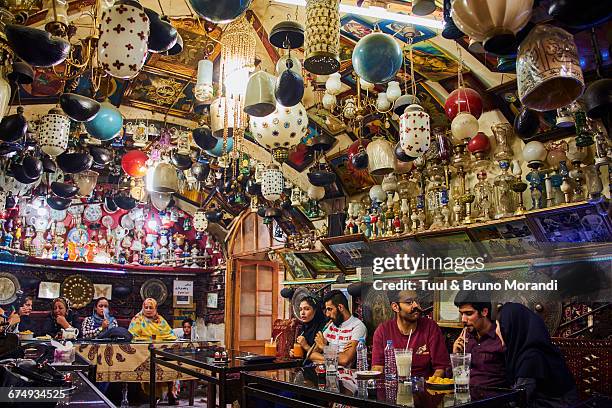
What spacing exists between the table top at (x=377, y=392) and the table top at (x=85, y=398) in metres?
1.01

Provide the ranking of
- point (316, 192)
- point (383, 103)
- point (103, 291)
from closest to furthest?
point (383, 103), point (316, 192), point (103, 291)

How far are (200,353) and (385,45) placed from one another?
11.8ft

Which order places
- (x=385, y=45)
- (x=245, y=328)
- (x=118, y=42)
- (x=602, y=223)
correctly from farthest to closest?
(x=245, y=328), (x=602, y=223), (x=385, y=45), (x=118, y=42)

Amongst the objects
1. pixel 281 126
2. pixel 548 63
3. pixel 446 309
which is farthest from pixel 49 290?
pixel 548 63

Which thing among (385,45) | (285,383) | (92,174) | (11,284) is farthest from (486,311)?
(11,284)

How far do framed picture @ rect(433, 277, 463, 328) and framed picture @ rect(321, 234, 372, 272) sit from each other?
122 cm

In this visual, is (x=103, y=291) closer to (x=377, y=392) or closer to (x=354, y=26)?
(x=354, y=26)

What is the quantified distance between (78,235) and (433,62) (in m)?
8.58

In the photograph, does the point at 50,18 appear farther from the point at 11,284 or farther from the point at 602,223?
the point at 11,284

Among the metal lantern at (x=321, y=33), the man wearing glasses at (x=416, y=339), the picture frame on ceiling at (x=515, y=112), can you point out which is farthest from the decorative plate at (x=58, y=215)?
the metal lantern at (x=321, y=33)

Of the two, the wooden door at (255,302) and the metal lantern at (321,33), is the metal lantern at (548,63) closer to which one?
the metal lantern at (321,33)

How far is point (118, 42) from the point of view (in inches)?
98.7

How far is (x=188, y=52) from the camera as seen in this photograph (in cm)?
572

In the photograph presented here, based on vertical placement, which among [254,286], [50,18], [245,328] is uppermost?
[50,18]
